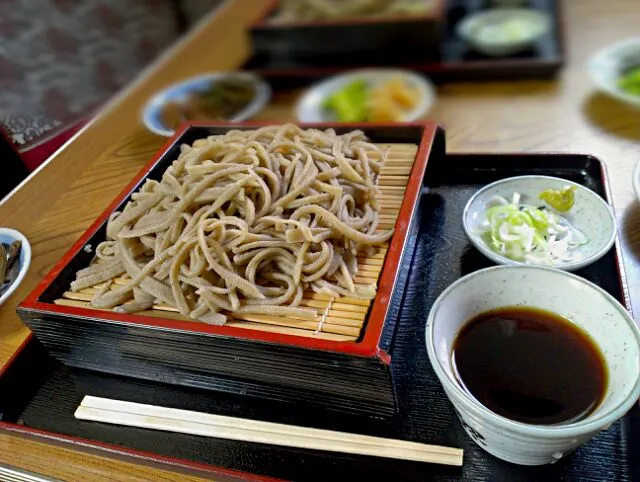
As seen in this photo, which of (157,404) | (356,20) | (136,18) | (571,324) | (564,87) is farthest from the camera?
(136,18)

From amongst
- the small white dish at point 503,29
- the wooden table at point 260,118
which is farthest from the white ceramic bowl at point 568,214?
the small white dish at point 503,29

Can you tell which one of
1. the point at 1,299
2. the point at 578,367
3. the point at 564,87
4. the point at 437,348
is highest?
the point at 1,299

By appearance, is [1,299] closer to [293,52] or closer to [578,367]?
[578,367]

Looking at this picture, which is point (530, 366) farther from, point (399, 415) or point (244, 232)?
point (244, 232)

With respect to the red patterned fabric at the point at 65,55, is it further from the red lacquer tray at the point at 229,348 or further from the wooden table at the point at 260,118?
the red lacquer tray at the point at 229,348

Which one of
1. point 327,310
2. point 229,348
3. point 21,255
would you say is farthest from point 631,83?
point 21,255

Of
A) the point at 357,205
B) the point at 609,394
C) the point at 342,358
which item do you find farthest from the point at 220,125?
the point at 609,394

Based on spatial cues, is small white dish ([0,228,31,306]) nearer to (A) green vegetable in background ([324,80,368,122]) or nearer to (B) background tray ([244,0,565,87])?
(A) green vegetable in background ([324,80,368,122])
